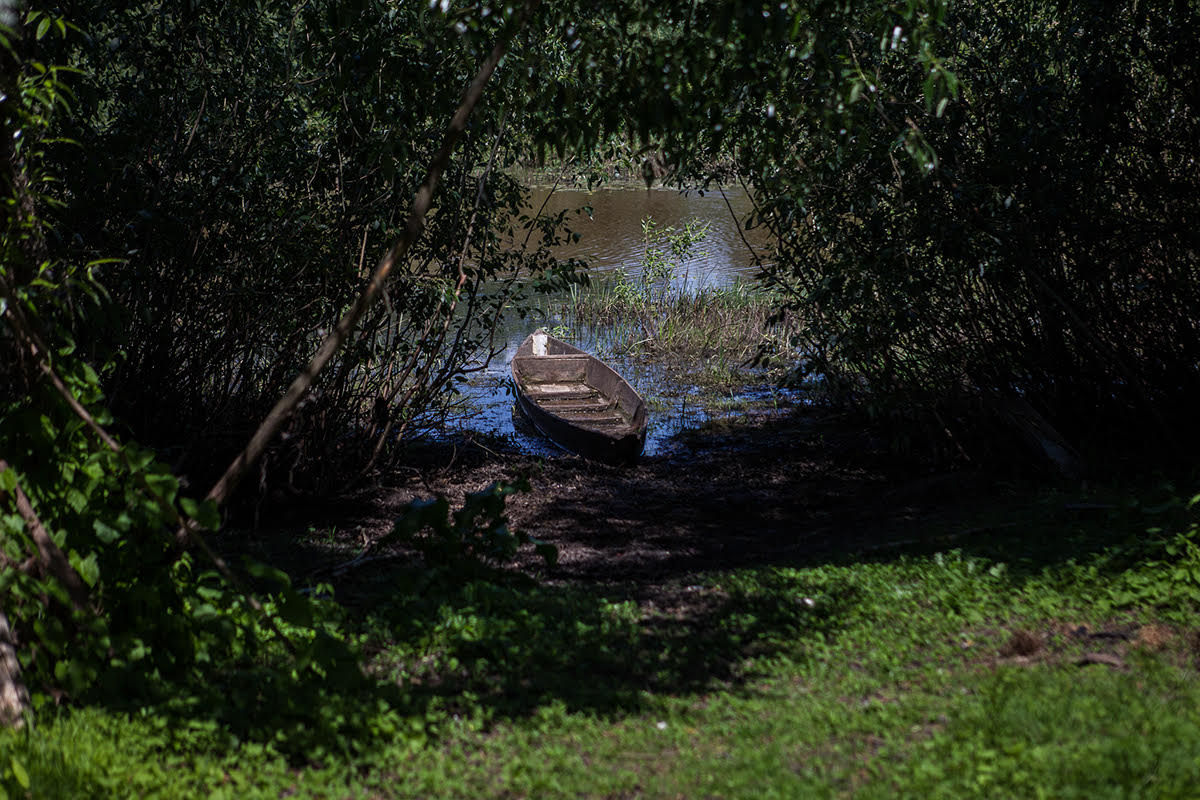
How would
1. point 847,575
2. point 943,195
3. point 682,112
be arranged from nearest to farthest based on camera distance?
point 682,112 → point 847,575 → point 943,195

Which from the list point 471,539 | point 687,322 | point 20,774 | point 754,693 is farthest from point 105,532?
point 687,322

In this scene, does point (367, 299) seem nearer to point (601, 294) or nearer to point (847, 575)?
point (847, 575)

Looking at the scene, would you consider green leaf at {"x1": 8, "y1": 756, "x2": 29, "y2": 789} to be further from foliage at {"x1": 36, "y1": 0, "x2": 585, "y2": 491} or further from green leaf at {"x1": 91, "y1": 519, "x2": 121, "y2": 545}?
foliage at {"x1": 36, "y1": 0, "x2": 585, "y2": 491}

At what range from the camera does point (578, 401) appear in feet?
44.9

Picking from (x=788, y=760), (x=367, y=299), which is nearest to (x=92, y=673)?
(x=367, y=299)

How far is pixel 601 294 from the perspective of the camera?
19797mm

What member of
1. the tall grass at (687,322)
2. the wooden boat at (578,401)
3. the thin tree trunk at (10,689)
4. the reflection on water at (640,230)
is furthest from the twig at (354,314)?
the reflection on water at (640,230)

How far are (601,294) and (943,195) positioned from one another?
1207cm

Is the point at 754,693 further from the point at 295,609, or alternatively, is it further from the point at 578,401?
the point at 578,401

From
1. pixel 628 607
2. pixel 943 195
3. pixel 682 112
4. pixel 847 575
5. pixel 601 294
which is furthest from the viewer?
pixel 601 294

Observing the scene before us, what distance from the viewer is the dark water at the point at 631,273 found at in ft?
44.8

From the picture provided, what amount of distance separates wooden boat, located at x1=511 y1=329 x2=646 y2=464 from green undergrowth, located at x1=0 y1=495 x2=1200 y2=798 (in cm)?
487

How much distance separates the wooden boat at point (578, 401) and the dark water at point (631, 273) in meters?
0.40

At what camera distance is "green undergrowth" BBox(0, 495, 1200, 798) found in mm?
3178
